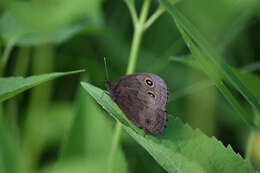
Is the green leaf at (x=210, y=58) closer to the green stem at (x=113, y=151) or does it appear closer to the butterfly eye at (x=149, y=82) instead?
the butterfly eye at (x=149, y=82)

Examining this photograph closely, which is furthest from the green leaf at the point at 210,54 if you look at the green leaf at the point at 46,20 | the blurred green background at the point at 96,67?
the green leaf at the point at 46,20

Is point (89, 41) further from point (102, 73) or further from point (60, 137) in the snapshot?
point (60, 137)

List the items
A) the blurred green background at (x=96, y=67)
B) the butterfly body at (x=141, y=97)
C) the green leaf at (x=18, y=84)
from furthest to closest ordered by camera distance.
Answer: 1. the blurred green background at (x=96, y=67)
2. the butterfly body at (x=141, y=97)
3. the green leaf at (x=18, y=84)

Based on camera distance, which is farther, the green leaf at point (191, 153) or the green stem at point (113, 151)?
the green stem at point (113, 151)

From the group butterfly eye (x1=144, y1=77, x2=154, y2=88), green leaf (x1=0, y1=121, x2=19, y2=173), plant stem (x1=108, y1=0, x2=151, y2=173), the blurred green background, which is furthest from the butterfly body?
green leaf (x1=0, y1=121, x2=19, y2=173)

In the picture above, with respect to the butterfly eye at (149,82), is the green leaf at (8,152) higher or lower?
higher

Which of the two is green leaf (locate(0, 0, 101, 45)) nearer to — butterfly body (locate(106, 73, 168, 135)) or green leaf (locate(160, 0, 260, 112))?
butterfly body (locate(106, 73, 168, 135))
